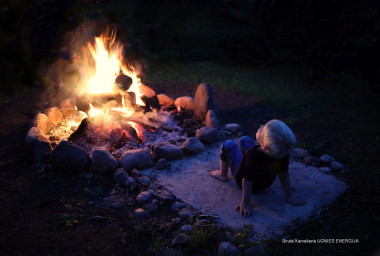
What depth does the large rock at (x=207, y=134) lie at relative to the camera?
5.84m

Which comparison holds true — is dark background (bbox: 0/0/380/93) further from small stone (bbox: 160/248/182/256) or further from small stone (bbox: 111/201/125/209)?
small stone (bbox: 160/248/182/256)

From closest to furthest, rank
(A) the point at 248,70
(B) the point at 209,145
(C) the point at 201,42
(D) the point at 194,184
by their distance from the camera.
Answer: (D) the point at 194,184 → (B) the point at 209,145 → (A) the point at 248,70 → (C) the point at 201,42

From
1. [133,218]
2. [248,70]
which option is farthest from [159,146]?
[248,70]

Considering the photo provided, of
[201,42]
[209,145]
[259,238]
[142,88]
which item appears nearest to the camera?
[259,238]

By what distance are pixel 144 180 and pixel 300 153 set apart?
103 inches

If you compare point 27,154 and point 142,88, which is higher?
point 142,88

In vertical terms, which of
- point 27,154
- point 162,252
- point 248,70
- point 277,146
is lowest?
point 162,252

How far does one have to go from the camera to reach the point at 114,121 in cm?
581

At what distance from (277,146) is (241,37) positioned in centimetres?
903

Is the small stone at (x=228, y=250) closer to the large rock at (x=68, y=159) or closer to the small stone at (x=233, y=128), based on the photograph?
the large rock at (x=68, y=159)

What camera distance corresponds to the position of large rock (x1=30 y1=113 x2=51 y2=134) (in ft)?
19.2

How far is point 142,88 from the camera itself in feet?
22.9

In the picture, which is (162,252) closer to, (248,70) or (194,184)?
(194,184)

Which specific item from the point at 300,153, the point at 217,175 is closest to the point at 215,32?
the point at 300,153
